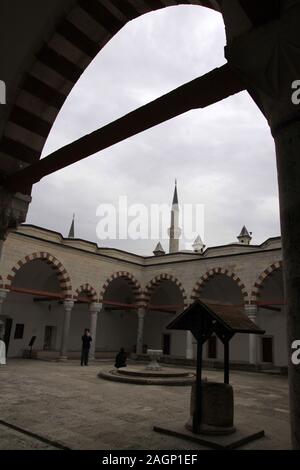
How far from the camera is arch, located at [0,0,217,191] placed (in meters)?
4.29

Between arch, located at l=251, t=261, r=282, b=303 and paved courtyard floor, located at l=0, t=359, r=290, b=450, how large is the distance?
20.1 feet

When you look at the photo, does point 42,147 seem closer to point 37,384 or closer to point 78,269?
point 37,384

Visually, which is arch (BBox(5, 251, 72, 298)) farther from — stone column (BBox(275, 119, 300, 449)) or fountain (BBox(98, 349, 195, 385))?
stone column (BBox(275, 119, 300, 449))

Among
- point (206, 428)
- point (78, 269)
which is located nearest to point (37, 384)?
point (206, 428)

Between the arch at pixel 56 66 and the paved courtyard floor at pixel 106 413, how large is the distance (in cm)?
352

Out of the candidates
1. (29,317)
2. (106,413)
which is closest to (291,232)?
(106,413)

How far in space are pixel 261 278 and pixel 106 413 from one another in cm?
1091

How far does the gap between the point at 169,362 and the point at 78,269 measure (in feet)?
19.3

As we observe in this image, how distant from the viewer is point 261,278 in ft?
49.1

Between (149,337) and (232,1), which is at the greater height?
(232,1)

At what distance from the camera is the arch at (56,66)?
14.1ft
